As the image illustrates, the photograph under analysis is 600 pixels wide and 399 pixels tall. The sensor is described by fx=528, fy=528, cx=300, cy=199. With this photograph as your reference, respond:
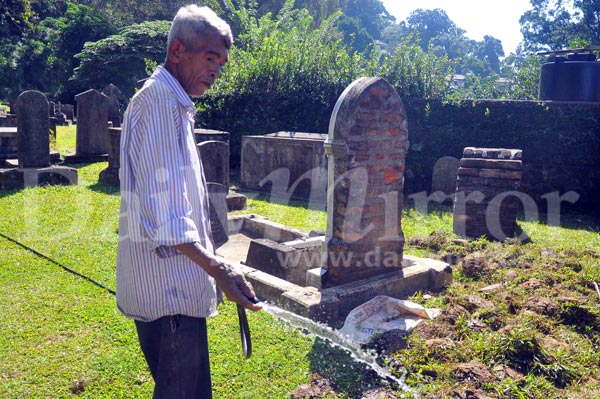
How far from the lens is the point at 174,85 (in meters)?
2.10

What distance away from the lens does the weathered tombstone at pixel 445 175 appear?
451 inches

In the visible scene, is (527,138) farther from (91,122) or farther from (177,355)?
(177,355)

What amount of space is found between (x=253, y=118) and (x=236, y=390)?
11.3 m

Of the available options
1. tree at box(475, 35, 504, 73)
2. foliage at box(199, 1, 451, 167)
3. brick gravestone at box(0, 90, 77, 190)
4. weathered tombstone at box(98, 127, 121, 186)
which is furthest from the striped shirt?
tree at box(475, 35, 504, 73)

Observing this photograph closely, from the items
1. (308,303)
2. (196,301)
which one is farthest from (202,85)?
(308,303)

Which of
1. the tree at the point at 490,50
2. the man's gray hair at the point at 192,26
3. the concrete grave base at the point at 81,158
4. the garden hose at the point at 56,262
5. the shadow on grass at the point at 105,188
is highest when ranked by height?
the tree at the point at 490,50

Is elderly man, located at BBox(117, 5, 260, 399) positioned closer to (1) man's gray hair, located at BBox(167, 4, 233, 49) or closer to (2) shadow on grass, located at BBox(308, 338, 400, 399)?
(1) man's gray hair, located at BBox(167, 4, 233, 49)

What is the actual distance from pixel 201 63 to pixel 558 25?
162 ft

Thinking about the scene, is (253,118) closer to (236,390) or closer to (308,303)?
(308,303)

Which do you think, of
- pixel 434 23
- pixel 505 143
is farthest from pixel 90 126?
pixel 434 23

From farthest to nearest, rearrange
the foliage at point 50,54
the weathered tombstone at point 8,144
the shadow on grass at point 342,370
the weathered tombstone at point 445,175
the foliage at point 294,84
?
the foliage at point 50,54
the foliage at point 294,84
the weathered tombstone at point 8,144
the weathered tombstone at point 445,175
the shadow on grass at point 342,370

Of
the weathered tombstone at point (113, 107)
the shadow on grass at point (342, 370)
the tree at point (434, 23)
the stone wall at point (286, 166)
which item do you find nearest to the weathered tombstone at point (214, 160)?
the stone wall at point (286, 166)

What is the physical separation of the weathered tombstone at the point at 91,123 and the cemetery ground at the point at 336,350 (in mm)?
8035

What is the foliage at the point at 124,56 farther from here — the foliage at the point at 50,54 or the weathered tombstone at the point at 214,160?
the weathered tombstone at the point at 214,160
